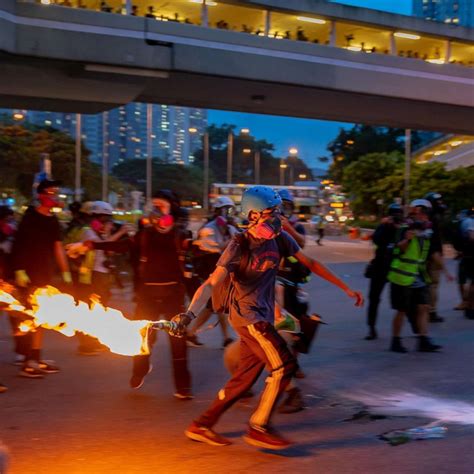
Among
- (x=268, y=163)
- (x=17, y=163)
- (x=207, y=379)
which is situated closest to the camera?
(x=207, y=379)

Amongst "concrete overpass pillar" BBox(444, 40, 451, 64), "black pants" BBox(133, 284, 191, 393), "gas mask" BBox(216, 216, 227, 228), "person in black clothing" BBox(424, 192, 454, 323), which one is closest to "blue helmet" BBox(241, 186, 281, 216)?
"black pants" BBox(133, 284, 191, 393)

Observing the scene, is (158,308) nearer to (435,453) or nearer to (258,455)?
(258,455)

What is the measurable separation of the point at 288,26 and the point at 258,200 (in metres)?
21.3

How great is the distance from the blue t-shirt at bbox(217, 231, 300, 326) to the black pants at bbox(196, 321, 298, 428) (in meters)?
0.07

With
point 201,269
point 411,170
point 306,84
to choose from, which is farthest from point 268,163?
point 201,269

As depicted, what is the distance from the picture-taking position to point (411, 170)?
43125 millimetres

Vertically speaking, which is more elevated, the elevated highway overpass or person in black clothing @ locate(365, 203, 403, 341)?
the elevated highway overpass

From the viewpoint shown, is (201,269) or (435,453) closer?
(435,453)

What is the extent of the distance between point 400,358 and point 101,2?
17263mm

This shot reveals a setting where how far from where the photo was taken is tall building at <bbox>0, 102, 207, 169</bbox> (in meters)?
63.1

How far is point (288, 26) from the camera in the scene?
24250 millimetres

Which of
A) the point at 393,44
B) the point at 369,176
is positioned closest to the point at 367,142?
the point at 369,176

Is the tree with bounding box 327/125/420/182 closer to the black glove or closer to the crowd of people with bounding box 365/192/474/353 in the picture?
the crowd of people with bounding box 365/192/474/353

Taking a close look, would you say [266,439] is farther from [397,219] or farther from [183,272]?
[397,219]
